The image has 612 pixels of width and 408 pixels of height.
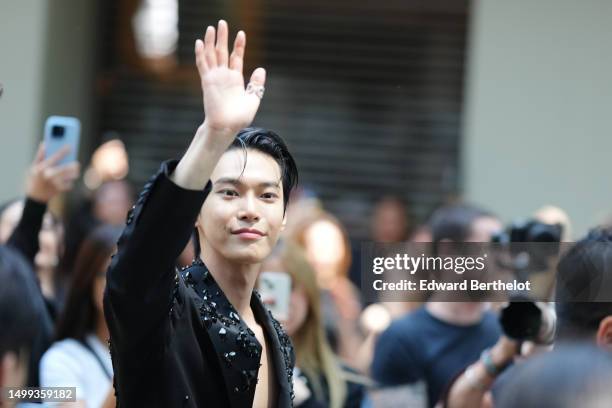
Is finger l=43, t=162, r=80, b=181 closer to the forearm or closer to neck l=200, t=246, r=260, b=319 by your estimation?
neck l=200, t=246, r=260, b=319

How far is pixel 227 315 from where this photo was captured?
312 centimetres

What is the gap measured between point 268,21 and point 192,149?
25.9ft

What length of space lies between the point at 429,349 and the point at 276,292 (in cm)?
90

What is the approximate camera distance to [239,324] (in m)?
3.11

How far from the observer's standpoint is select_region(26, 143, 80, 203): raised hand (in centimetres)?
473

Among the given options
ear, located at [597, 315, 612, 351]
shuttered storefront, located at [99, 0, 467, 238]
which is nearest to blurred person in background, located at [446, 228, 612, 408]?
ear, located at [597, 315, 612, 351]

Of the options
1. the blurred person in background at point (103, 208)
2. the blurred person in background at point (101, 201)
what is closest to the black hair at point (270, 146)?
the blurred person in background at point (101, 201)

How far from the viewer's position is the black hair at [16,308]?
7.82 ft

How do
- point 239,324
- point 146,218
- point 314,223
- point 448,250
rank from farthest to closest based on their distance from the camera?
point 314,223
point 448,250
point 239,324
point 146,218

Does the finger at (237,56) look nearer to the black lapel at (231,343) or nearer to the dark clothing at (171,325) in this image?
the dark clothing at (171,325)

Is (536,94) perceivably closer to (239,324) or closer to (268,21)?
(268,21)

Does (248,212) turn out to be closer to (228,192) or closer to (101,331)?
(228,192)

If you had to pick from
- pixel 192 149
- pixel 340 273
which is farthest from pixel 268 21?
pixel 192 149

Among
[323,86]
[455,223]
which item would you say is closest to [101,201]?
[455,223]
